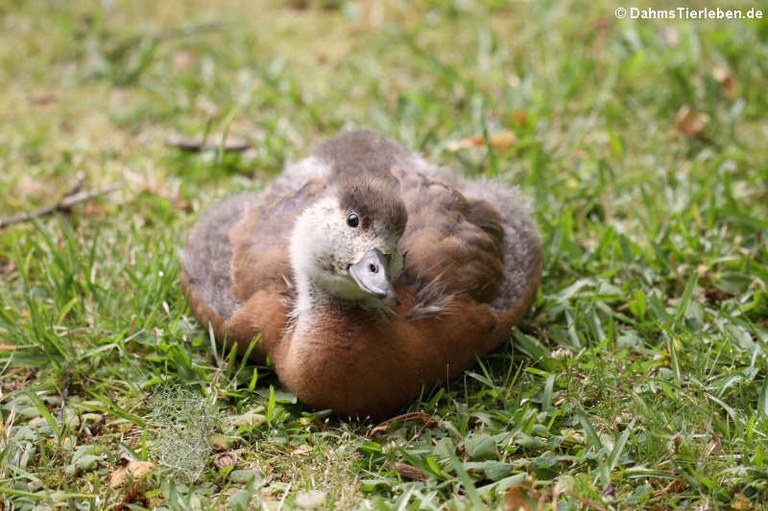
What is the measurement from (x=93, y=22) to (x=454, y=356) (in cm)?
482

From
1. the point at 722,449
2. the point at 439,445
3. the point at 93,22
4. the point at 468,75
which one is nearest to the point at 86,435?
the point at 439,445

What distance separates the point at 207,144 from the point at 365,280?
2871mm

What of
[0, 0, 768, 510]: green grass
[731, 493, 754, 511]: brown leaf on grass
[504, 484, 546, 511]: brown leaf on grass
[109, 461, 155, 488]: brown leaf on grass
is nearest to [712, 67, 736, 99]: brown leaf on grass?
[0, 0, 768, 510]: green grass

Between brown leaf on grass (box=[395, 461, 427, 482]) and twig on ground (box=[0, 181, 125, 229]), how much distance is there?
8.59ft

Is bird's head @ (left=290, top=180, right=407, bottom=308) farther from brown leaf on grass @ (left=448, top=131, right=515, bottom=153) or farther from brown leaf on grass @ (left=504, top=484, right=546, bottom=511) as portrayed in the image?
brown leaf on grass @ (left=448, top=131, right=515, bottom=153)

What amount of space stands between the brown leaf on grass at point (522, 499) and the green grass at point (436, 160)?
0.08 meters

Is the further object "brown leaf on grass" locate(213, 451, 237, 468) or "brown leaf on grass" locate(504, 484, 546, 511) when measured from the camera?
"brown leaf on grass" locate(213, 451, 237, 468)

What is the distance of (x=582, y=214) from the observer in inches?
210

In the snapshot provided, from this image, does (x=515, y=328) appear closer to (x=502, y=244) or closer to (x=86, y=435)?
(x=502, y=244)

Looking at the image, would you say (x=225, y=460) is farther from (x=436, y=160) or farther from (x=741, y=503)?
(x=436, y=160)

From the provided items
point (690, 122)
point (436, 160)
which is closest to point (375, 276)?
point (436, 160)

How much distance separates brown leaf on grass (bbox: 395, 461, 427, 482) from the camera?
11.7 feet

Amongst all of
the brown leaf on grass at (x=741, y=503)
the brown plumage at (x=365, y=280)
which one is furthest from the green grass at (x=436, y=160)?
the brown plumage at (x=365, y=280)

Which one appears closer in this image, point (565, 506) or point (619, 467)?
point (565, 506)
